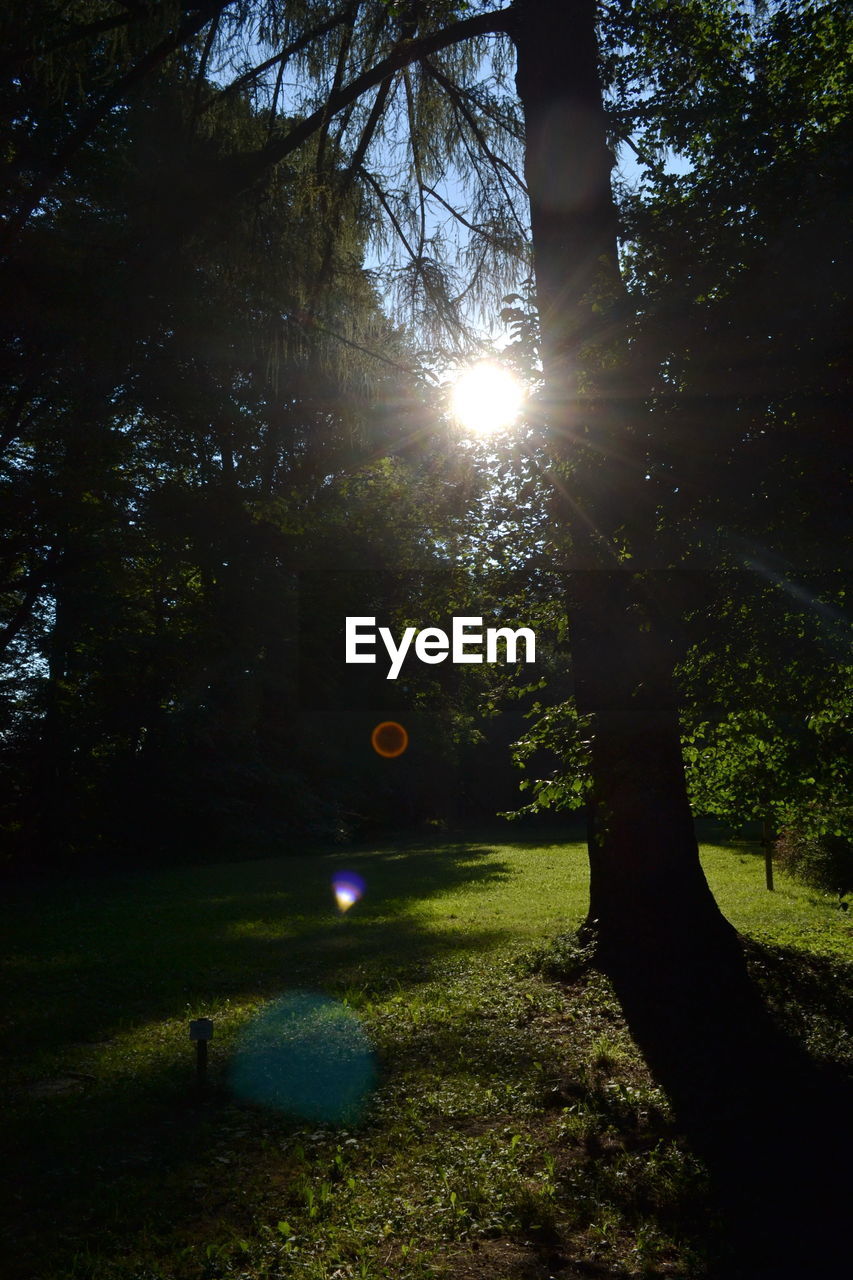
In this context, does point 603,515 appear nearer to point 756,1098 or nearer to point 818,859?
point 756,1098

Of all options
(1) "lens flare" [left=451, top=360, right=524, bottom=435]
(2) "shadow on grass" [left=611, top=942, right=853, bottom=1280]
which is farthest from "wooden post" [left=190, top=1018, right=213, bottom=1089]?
(1) "lens flare" [left=451, top=360, right=524, bottom=435]

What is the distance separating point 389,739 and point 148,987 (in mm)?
25296

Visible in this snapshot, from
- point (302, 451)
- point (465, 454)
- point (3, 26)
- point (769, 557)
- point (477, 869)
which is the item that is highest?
point (302, 451)

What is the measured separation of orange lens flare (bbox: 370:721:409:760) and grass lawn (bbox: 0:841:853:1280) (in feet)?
72.7

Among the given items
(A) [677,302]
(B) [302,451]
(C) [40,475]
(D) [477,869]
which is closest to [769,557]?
(A) [677,302]

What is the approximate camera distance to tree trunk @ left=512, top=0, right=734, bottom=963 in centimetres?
570

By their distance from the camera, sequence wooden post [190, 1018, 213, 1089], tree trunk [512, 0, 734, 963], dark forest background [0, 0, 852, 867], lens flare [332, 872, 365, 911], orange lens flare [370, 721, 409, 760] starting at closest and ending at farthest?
dark forest background [0, 0, 852, 867] → tree trunk [512, 0, 734, 963] → wooden post [190, 1018, 213, 1089] → lens flare [332, 872, 365, 911] → orange lens flare [370, 721, 409, 760]

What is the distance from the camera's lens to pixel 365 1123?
554cm

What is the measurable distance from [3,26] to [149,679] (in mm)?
19553

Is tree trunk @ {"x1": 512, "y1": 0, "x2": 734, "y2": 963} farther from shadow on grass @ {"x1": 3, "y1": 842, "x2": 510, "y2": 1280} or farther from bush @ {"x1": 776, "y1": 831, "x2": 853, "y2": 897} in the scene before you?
bush @ {"x1": 776, "y1": 831, "x2": 853, "y2": 897}

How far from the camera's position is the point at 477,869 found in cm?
2295

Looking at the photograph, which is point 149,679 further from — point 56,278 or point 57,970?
point 56,278

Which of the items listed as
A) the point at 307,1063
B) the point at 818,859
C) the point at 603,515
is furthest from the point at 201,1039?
the point at 818,859

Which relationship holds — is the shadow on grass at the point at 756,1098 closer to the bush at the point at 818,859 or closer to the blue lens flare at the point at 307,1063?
the blue lens flare at the point at 307,1063
